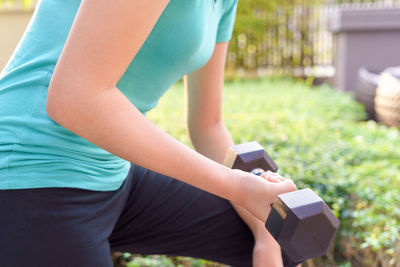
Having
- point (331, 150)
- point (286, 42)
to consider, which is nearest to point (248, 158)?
point (331, 150)

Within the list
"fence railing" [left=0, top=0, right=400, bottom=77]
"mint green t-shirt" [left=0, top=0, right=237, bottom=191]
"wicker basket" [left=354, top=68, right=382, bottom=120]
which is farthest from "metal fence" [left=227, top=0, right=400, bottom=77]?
"mint green t-shirt" [left=0, top=0, right=237, bottom=191]

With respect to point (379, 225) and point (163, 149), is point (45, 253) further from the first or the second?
point (379, 225)

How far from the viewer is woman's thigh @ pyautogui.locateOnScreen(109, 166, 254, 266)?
1588 mm

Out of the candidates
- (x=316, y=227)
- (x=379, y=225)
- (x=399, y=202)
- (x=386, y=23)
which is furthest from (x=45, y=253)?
(x=386, y=23)

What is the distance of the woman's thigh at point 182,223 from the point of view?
1.59m

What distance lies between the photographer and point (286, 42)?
411 inches

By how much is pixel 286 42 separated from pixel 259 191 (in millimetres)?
9624

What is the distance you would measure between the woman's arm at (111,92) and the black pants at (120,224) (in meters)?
0.26

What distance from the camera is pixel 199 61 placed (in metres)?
1.44

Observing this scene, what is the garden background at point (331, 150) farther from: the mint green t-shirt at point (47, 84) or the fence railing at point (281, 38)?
the mint green t-shirt at point (47, 84)

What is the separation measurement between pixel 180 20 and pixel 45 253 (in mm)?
643

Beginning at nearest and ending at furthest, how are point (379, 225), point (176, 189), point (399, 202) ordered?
point (176, 189) → point (379, 225) → point (399, 202)

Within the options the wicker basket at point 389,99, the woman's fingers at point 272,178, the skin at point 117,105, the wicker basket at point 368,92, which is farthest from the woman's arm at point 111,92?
the wicker basket at point 368,92

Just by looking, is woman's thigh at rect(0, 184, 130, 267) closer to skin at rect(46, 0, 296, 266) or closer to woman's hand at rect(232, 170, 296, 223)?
skin at rect(46, 0, 296, 266)
